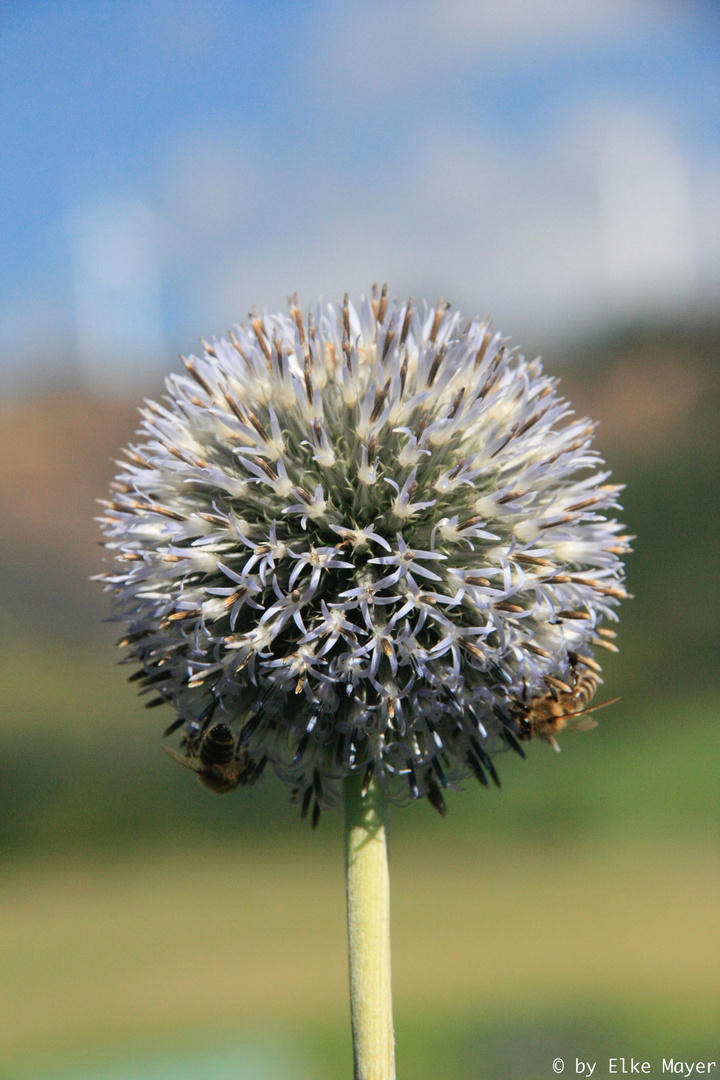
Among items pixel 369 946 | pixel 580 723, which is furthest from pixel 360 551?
pixel 580 723

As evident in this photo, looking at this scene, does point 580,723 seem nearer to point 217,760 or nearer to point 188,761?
point 217,760

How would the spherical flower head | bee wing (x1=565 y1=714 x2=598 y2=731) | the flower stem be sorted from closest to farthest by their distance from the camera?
the flower stem, the spherical flower head, bee wing (x1=565 y1=714 x2=598 y2=731)

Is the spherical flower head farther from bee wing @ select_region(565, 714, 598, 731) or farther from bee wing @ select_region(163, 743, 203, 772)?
bee wing @ select_region(565, 714, 598, 731)

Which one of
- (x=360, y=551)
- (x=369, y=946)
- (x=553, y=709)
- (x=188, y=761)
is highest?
(x=360, y=551)

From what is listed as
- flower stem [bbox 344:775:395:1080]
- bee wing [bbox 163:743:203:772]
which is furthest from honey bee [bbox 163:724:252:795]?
Result: flower stem [bbox 344:775:395:1080]

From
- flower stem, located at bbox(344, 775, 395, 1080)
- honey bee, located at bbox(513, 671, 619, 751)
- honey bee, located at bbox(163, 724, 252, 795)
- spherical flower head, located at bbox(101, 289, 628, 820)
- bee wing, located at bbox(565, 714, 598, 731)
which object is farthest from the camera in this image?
bee wing, located at bbox(565, 714, 598, 731)

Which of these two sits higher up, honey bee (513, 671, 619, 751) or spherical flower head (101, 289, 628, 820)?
spherical flower head (101, 289, 628, 820)

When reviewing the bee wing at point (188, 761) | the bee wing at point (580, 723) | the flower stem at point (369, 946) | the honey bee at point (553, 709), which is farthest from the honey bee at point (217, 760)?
the bee wing at point (580, 723)
